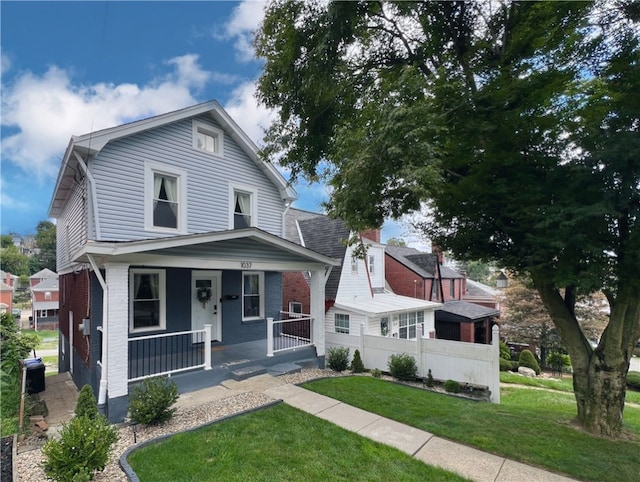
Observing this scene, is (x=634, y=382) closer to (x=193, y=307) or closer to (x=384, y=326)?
(x=384, y=326)

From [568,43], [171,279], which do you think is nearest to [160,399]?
[171,279]

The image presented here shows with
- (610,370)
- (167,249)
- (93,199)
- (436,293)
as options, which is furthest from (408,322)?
(93,199)

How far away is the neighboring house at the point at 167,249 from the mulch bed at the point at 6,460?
4.21 feet

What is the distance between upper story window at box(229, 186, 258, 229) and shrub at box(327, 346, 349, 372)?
4.95 metres

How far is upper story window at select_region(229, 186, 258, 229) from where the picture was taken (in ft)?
35.7

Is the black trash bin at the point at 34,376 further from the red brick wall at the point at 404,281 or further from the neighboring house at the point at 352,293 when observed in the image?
the red brick wall at the point at 404,281

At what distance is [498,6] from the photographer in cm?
575

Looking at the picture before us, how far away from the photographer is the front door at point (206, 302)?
10.4 metres

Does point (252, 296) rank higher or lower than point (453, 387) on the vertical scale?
higher

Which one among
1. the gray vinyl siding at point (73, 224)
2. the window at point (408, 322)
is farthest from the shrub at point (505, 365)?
the gray vinyl siding at point (73, 224)

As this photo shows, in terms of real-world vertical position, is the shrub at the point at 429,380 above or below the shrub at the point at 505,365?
above

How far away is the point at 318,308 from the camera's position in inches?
404

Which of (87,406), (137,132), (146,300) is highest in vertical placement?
(137,132)

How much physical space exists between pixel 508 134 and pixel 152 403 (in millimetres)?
7378
